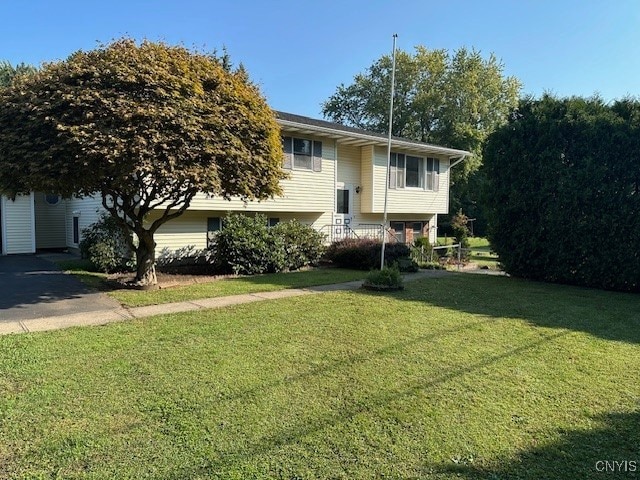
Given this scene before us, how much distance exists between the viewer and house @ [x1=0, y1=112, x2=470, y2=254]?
14617 millimetres

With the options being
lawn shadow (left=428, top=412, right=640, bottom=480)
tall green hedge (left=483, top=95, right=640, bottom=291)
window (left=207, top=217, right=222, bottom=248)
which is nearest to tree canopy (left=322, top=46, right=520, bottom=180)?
tall green hedge (left=483, top=95, right=640, bottom=291)

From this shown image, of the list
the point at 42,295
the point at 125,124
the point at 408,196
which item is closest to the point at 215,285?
the point at 42,295

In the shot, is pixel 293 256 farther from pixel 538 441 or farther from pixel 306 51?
pixel 306 51

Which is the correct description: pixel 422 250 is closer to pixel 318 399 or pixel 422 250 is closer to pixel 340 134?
pixel 340 134

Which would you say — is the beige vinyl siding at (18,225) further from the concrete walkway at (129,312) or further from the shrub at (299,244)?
the concrete walkway at (129,312)

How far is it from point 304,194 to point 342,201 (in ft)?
9.38

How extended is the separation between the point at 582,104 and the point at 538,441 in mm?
11056

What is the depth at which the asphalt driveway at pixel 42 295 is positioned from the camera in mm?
7379

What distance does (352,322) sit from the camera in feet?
22.3

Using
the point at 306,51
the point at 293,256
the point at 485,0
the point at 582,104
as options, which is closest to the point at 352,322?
the point at 293,256

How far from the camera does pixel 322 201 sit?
16.6 metres

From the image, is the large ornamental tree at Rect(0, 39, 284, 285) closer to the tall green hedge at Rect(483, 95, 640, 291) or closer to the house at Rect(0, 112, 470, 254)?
Result: the house at Rect(0, 112, 470, 254)

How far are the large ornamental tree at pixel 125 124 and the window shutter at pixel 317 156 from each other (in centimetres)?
734

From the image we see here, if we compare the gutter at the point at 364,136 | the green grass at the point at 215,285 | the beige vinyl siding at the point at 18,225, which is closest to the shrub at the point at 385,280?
the green grass at the point at 215,285
